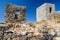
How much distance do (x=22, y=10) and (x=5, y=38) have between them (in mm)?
5403

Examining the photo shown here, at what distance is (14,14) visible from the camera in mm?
14195

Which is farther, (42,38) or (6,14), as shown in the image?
(6,14)

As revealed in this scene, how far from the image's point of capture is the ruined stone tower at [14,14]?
13750 mm

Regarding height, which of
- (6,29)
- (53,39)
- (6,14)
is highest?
(6,14)

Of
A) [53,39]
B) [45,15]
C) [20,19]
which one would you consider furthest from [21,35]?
[45,15]

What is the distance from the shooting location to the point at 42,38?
Result: 32.5 ft

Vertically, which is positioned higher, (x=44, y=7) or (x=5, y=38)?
(x=44, y=7)

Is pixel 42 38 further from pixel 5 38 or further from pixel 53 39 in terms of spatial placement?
pixel 5 38

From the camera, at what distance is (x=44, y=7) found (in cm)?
2431

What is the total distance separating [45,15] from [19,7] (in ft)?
32.1

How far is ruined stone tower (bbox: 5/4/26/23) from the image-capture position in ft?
45.1

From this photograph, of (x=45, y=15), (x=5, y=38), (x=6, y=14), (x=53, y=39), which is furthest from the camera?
(x=45, y=15)

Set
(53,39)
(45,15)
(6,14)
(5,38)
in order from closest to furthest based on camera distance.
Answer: (5,38) < (53,39) < (6,14) < (45,15)

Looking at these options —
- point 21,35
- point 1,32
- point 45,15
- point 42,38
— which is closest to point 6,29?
point 1,32
